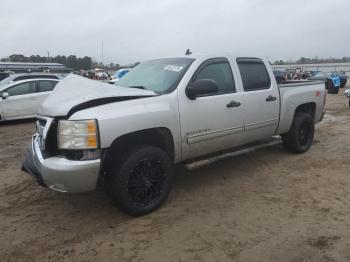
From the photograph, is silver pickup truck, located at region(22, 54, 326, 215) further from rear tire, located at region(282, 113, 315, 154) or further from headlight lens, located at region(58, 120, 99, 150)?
rear tire, located at region(282, 113, 315, 154)

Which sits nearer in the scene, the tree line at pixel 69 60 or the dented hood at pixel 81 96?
the dented hood at pixel 81 96

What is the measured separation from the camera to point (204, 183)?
5.32 m

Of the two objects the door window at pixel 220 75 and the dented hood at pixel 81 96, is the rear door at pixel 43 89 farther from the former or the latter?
the door window at pixel 220 75

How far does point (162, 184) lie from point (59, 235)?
48.3 inches

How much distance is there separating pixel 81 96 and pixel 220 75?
2.02m

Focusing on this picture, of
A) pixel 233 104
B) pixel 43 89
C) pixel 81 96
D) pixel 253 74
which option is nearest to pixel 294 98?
pixel 253 74

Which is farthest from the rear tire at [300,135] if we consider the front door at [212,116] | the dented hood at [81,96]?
the dented hood at [81,96]

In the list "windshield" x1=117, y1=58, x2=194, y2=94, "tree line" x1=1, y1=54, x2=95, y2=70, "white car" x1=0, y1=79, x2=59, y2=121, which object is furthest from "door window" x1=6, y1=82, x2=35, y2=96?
"tree line" x1=1, y1=54, x2=95, y2=70

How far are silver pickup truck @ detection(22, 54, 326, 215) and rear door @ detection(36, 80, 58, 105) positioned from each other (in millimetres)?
7574

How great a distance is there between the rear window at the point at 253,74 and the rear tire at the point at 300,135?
1.11 metres

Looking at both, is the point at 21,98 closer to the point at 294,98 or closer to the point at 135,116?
the point at 294,98

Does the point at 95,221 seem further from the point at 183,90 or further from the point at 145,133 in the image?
the point at 183,90

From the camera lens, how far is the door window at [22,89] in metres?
11.9

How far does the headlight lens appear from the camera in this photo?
3646mm
